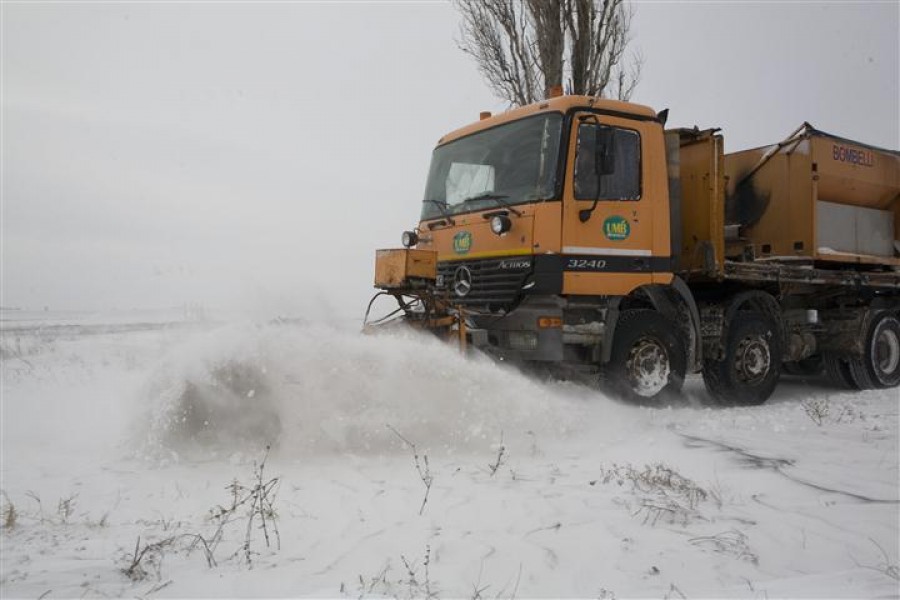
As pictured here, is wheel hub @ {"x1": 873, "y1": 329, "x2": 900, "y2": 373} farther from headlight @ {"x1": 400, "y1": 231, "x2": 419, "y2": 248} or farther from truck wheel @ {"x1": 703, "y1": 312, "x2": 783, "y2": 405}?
headlight @ {"x1": 400, "y1": 231, "x2": 419, "y2": 248}

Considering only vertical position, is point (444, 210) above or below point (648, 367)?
above

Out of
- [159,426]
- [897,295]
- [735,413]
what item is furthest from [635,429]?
[897,295]

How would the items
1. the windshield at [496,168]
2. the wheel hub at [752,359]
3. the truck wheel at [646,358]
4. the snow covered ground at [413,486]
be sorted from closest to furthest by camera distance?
1. the snow covered ground at [413,486]
2. the windshield at [496,168]
3. the truck wheel at [646,358]
4. the wheel hub at [752,359]

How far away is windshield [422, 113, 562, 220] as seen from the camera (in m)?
5.85

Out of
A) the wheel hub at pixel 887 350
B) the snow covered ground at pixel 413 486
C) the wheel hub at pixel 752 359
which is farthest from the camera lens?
the wheel hub at pixel 887 350

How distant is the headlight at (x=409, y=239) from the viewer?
6.98 meters

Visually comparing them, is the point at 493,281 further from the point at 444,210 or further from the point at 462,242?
the point at 444,210

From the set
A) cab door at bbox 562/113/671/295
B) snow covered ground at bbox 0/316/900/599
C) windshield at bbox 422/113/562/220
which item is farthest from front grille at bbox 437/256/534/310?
snow covered ground at bbox 0/316/900/599

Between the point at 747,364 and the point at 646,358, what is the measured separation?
2.00 metres

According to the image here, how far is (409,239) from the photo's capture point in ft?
22.9

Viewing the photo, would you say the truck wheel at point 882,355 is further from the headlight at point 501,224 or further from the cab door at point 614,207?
the headlight at point 501,224

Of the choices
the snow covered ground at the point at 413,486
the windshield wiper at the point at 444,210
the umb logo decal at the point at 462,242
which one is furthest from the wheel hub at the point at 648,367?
the windshield wiper at the point at 444,210

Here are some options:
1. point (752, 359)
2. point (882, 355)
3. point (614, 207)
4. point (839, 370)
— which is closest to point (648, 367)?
point (614, 207)

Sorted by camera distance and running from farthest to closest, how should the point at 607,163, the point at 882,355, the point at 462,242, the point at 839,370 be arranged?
the point at 882,355 → the point at 839,370 → the point at 462,242 → the point at 607,163
